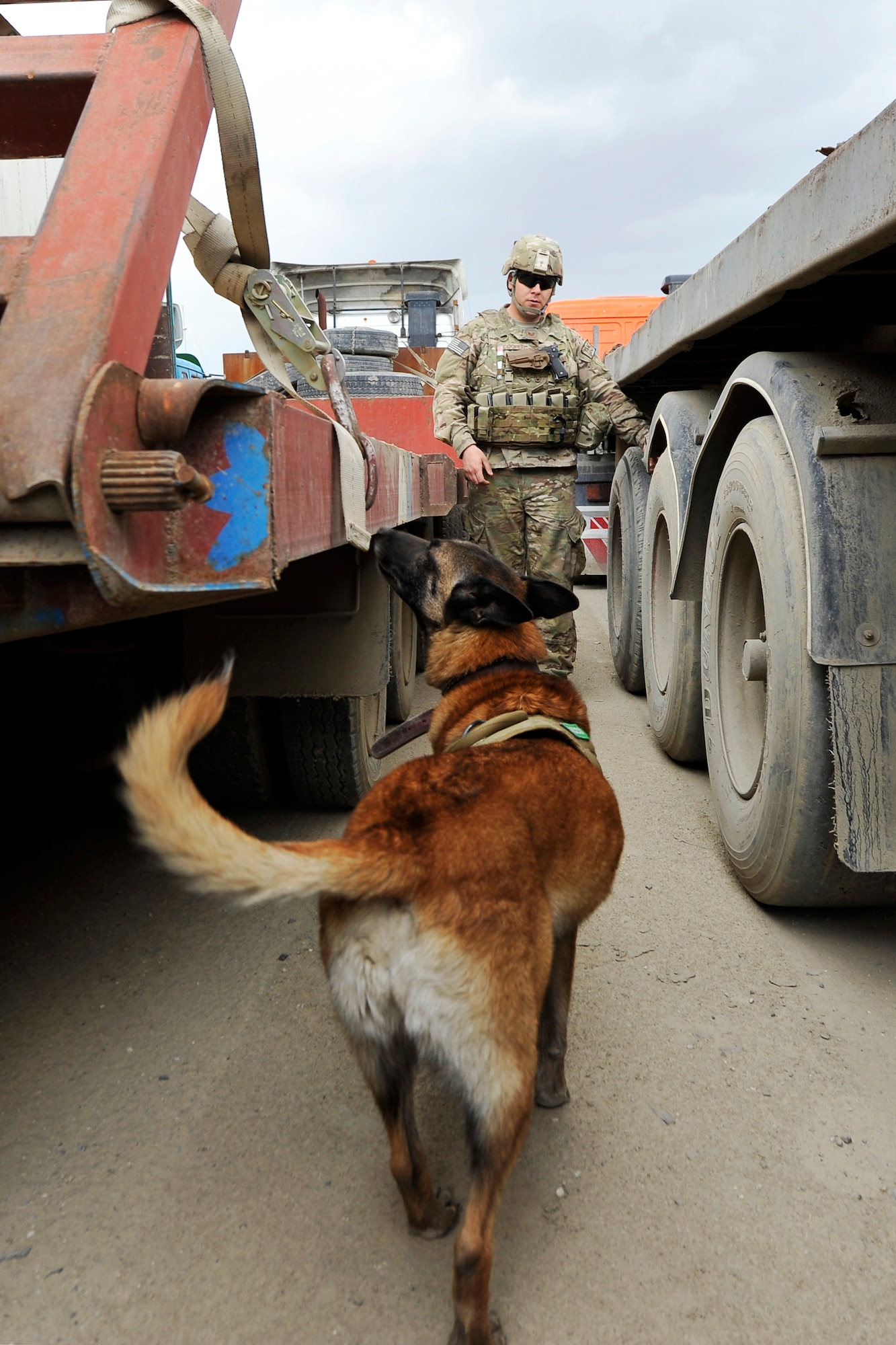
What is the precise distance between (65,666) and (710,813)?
7.80ft

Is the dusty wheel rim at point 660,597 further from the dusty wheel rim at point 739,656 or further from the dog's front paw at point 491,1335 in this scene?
the dog's front paw at point 491,1335

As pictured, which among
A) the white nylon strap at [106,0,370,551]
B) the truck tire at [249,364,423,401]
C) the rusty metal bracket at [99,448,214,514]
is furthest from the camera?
the truck tire at [249,364,423,401]

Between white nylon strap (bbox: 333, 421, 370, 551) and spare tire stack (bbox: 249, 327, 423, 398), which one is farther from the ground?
spare tire stack (bbox: 249, 327, 423, 398)

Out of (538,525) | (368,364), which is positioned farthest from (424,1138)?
(368,364)

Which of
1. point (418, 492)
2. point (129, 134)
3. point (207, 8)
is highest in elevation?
point (207, 8)

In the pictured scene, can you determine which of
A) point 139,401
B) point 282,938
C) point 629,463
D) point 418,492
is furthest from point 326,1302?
point 629,463

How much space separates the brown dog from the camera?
1.38 m

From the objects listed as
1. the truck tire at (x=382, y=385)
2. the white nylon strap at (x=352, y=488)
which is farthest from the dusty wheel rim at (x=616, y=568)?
the white nylon strap at (x=352, y=488)

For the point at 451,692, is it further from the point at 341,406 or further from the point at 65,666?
the point at 65,666

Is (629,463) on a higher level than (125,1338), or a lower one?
higher

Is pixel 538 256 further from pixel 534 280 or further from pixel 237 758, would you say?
pixel 237 758

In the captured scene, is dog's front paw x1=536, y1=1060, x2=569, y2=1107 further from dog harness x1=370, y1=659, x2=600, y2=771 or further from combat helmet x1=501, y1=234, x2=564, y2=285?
combat helmet x1=501, y1=234, x2=564, y2=285

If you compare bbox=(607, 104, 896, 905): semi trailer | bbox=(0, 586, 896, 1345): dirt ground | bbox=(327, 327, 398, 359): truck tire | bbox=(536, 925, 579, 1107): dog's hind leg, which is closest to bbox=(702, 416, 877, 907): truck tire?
bbox=(607, 104, 896, 905): semi trailer

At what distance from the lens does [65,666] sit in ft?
10.1
